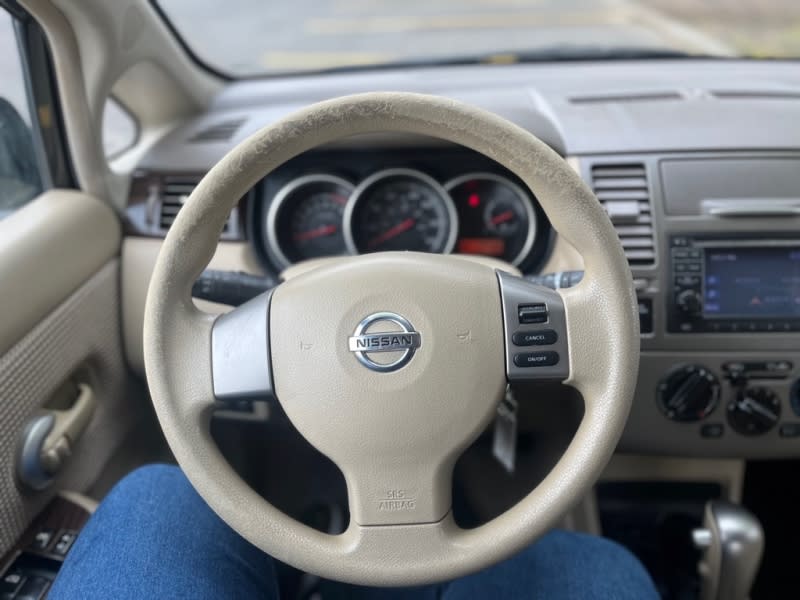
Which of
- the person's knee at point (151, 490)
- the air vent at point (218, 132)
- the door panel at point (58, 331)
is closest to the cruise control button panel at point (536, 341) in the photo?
the person's knee at point (151, 490)

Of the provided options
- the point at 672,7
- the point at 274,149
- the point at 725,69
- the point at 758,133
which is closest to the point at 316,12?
the point at 672,7

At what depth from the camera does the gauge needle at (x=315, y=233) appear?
60.9 inches

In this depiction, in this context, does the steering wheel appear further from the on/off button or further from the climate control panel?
the climate control panel

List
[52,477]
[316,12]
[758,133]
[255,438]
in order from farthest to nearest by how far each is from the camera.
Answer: [316,12] → [255,438] → [758,133] → [52,477]

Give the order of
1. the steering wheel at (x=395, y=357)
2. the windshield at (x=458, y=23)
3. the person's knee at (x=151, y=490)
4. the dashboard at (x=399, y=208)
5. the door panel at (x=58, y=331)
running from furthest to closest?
the windshield at (x=458, y=23) → the dashboard at (x=399, y=208) → the door panel at (x=58, y=331) → the person's knee at (x=151, y=490) → the steering wheel at (x=395, y=357)

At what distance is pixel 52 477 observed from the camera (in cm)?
125

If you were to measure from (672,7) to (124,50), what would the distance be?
5.19m

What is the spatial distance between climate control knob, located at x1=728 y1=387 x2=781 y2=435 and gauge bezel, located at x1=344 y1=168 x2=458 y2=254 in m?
0.62

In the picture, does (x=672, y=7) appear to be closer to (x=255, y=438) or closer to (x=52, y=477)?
(x=255, y=438)

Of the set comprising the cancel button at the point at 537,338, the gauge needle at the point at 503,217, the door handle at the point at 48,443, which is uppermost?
the cancel button at the point at 537,338

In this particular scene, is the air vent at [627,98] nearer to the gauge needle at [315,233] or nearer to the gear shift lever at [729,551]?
the gauge needle at [315,233]

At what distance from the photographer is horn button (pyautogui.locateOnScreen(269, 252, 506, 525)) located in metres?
0.90

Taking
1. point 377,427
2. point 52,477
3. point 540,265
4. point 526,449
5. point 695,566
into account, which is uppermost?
point 377,427

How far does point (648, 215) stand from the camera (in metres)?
1.39
